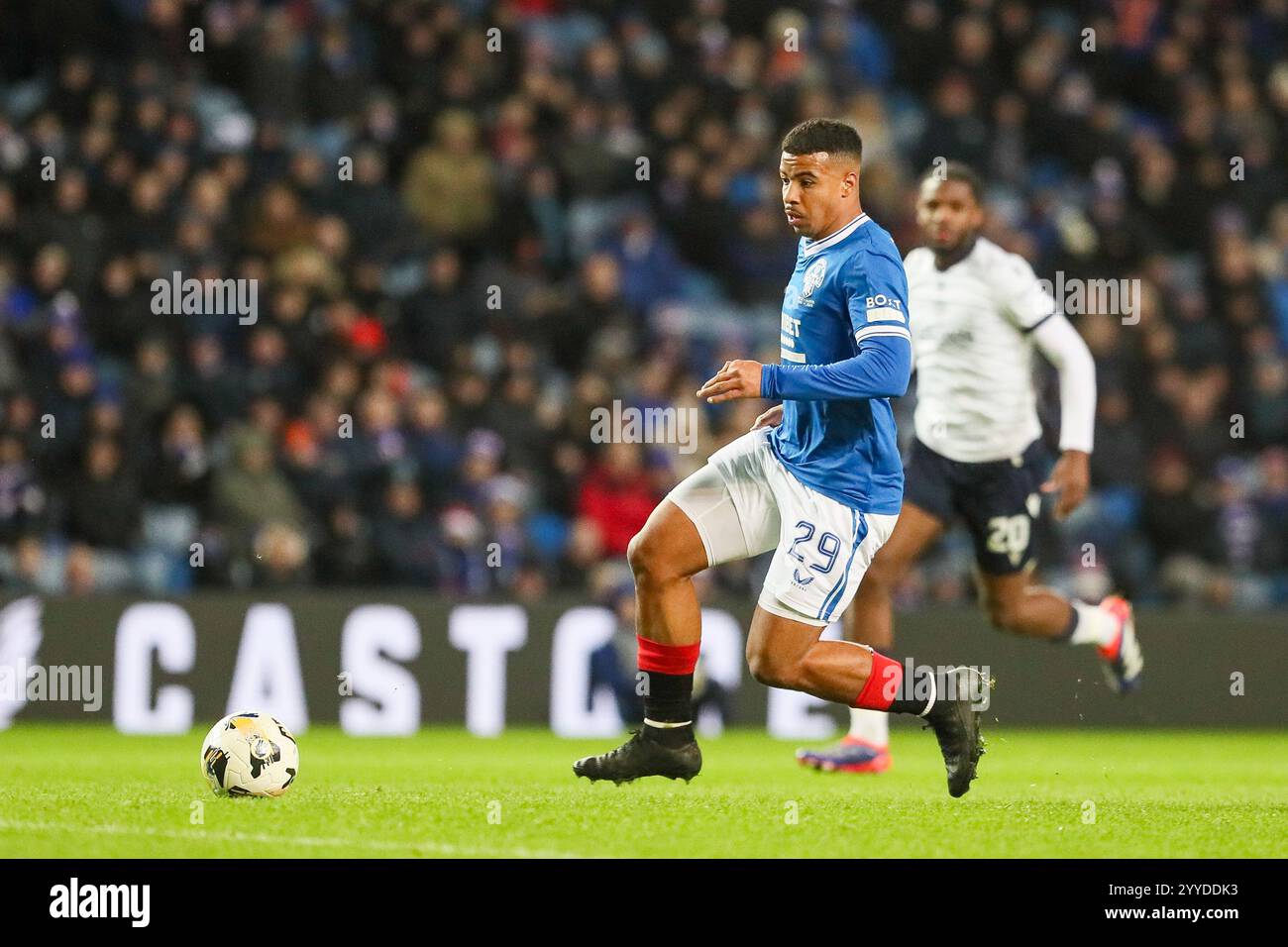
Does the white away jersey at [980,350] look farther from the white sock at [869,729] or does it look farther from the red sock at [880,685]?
the red sock at [880,685]

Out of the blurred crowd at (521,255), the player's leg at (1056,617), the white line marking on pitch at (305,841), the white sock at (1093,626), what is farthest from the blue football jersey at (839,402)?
the blurred crowd at (521,255)

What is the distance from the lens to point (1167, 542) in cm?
1336

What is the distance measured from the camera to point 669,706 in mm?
6496

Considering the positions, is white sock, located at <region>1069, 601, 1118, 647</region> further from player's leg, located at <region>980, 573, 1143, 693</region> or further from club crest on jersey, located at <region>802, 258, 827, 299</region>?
club crest on jersey, located at <region>802, 258, 827, 299</region>

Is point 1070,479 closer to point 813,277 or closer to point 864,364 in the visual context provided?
point 813,277

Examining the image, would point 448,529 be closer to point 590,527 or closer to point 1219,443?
point 590,527

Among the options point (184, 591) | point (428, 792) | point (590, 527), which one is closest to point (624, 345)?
point (590, 527)

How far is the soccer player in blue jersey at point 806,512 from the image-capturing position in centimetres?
627

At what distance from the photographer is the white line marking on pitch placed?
5.46 metres

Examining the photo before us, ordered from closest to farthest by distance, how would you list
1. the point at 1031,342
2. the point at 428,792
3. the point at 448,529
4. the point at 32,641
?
1. the point at 428,792
2. the point at 1031,342
3. the point at 32,641
4. the point at 448,529

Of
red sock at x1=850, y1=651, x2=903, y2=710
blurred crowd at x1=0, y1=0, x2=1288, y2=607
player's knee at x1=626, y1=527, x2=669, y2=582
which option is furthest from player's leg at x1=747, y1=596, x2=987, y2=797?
blurred crowd at x1=0, y1=0, x2=1288, y2=607

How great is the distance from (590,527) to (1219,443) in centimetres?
475

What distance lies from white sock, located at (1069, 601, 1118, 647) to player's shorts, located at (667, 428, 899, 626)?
257 centimetres

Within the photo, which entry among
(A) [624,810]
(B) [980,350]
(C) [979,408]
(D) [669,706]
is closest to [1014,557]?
(C) [979,408]
